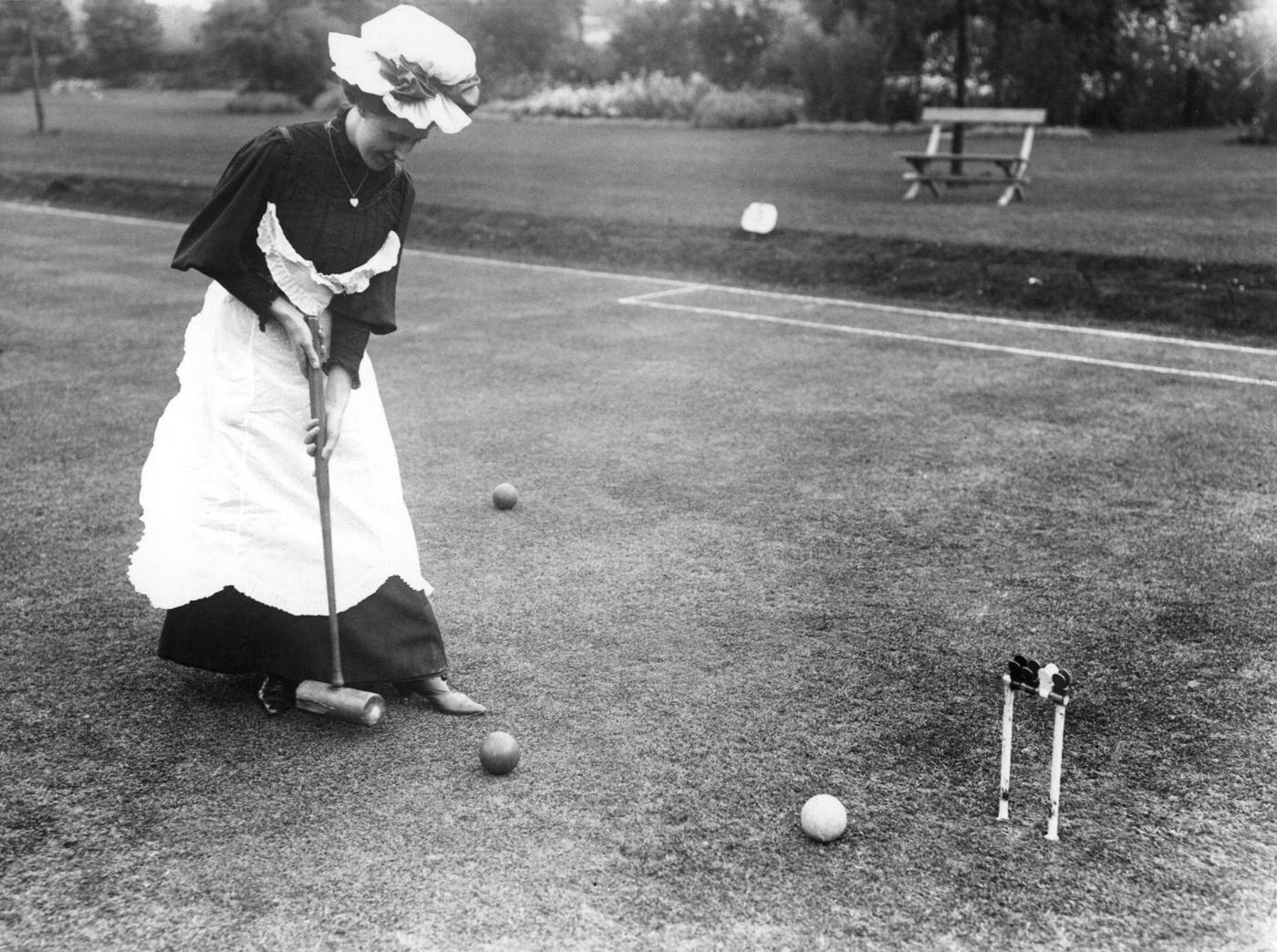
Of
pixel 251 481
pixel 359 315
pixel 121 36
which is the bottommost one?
pixel 251 481

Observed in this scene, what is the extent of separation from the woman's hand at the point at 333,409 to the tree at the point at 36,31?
1511 inches

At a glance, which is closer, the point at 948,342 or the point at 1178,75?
the point at 948,342

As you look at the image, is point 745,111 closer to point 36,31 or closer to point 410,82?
point 36,31

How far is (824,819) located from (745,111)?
122ft

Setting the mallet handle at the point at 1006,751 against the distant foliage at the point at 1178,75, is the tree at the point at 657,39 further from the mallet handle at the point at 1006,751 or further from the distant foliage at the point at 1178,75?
the mallet handle at the point at 1006,751

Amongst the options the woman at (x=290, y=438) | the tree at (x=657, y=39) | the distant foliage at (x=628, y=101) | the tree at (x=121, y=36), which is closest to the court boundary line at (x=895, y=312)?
the woman at (x=290, y=438)

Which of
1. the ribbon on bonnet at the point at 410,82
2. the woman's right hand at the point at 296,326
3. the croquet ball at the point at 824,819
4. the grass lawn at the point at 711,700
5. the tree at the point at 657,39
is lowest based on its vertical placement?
the grass lawn at the point at 711,700

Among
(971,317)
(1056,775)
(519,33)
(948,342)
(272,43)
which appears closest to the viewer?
(1056,775)

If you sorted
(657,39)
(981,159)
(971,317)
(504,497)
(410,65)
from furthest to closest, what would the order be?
(657,39)
(981,159)
(971,317)
(504,497)
(410,65)

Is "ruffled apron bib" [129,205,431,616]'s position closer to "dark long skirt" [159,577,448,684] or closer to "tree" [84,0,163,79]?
"dark long skirt" [159,577,448,684]

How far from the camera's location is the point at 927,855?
13.2ft

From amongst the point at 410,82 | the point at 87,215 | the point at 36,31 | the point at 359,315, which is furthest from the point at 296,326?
the point at 36,31

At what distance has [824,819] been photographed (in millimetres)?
4070

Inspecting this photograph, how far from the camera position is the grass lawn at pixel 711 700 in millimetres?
3805
